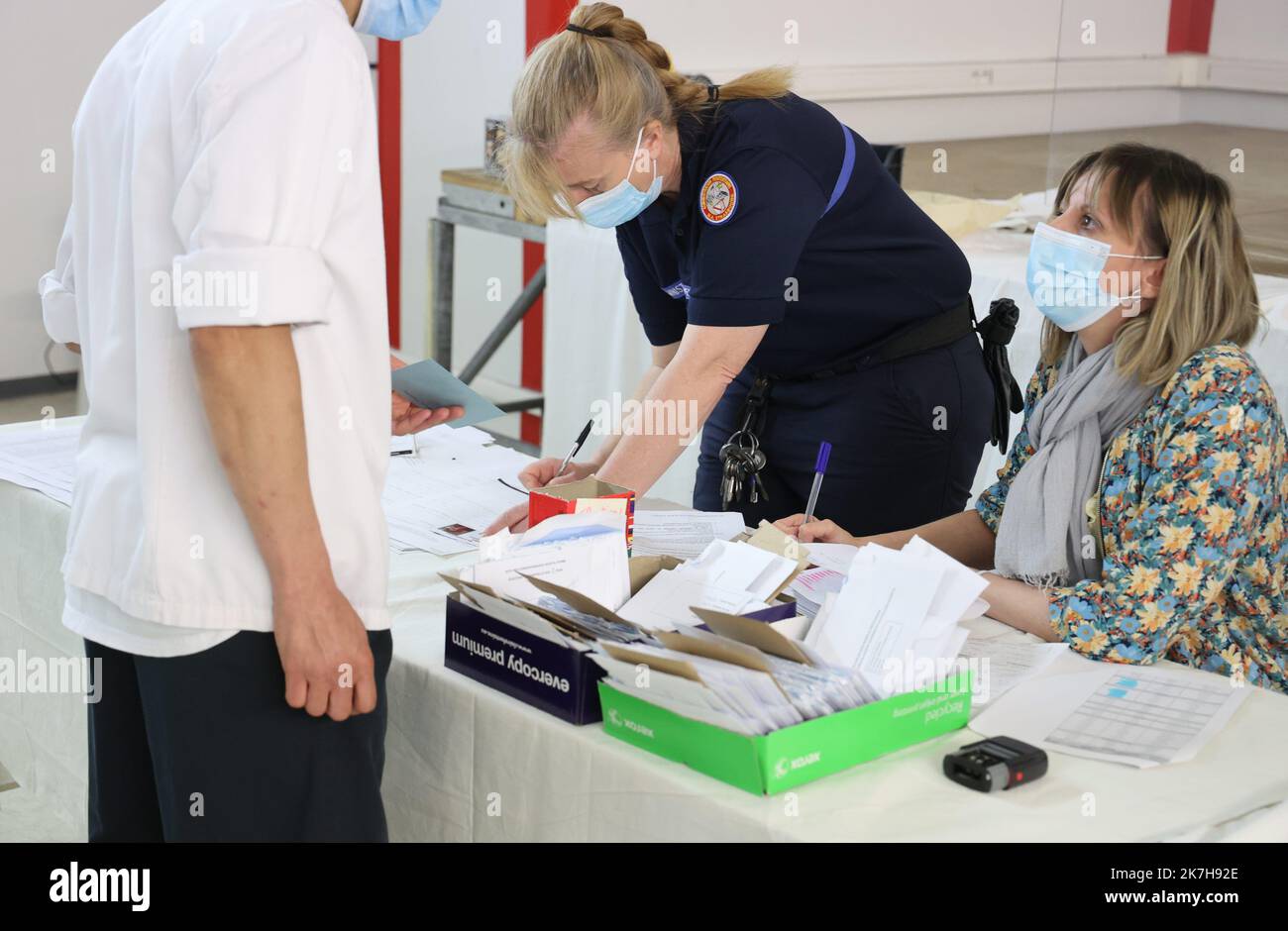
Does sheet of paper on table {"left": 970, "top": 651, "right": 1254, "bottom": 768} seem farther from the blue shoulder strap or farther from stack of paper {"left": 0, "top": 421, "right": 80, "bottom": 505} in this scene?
stack of paper {"left": 0, "top": 421, "right": 80, "bottom": 505}

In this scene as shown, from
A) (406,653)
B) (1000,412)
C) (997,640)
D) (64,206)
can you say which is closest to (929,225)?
(1000,412)

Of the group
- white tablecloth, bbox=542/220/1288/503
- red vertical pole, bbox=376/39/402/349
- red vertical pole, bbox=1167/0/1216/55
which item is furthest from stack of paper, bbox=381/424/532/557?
red vertical pole, bbox=376/39/402/349

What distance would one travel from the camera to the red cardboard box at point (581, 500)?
150 cm

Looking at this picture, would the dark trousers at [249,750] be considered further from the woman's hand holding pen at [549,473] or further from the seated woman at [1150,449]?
the seated woman at [1150,449]

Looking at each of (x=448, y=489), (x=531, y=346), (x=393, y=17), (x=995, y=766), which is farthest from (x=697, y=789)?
(x=531, y=346)

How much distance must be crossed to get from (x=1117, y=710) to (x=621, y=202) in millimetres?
876

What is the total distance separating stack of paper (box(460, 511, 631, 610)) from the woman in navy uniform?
0.84 ft

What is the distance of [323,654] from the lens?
112 centimetres

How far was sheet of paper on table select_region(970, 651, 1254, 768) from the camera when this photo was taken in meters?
1.25

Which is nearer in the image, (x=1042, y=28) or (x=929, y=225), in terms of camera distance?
(x=929, y=225)

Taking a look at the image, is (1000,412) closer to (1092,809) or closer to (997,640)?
(997,640)

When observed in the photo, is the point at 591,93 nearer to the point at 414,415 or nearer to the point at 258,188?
the point at 414,415
